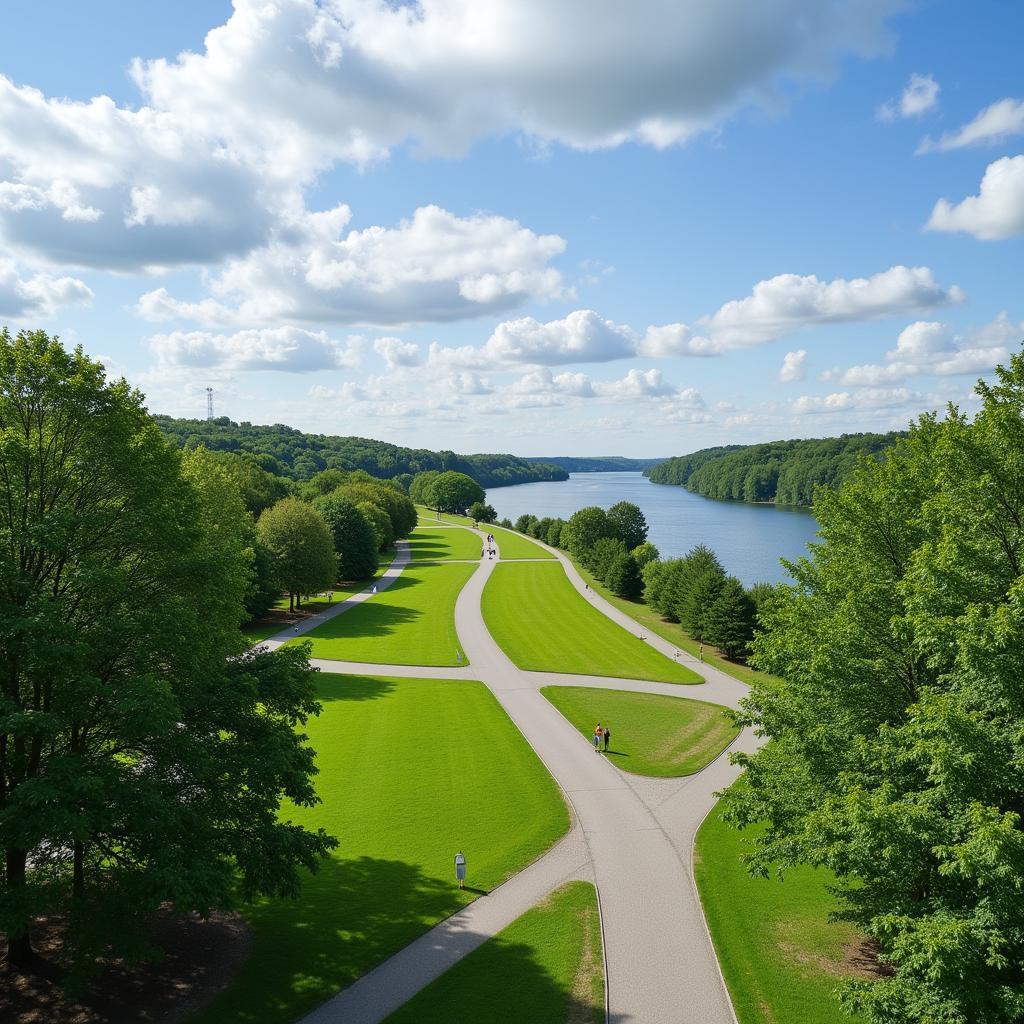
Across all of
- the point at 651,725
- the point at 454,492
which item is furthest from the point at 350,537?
the point at 454,492

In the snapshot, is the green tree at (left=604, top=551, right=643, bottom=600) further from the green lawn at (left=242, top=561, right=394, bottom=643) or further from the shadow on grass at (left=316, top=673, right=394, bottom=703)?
the shadow on grass at (left=316, top=673, right=394, bottom=703)

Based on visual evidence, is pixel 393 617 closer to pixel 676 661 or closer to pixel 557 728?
pixel 676 661

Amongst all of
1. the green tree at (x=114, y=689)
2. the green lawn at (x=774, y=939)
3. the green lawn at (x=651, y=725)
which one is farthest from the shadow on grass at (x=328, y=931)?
the green lawn at (x=651, y=725)

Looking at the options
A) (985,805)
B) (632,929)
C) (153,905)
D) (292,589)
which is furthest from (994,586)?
(292,589)

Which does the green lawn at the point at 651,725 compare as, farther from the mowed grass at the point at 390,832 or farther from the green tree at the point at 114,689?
the green tree at the point at 114,689

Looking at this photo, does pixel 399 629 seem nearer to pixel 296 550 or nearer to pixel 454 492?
pixel 296 550

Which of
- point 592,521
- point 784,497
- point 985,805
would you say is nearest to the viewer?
point 985,805

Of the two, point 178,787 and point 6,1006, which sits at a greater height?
point 178,787
